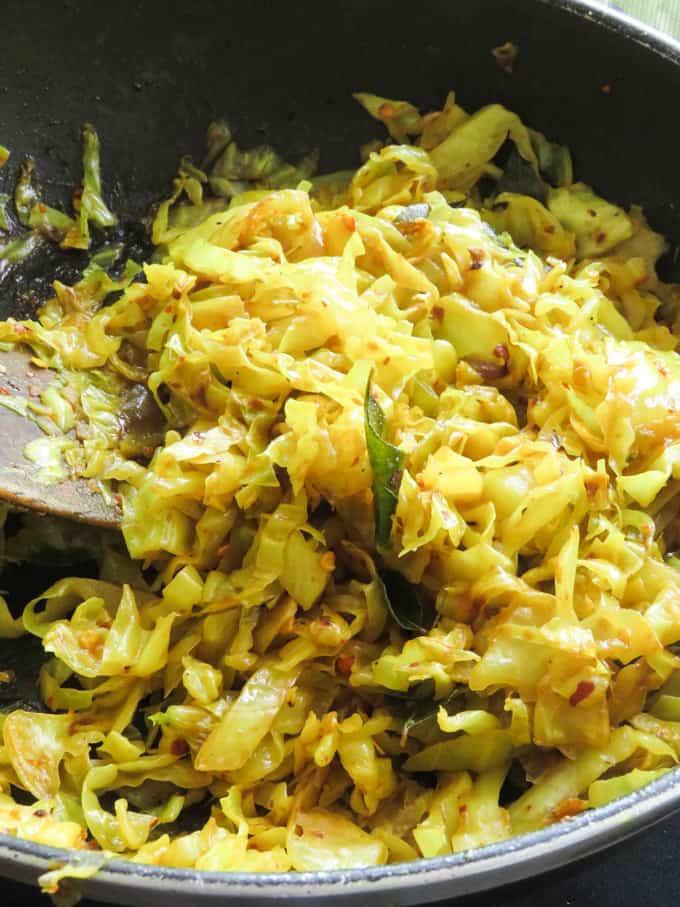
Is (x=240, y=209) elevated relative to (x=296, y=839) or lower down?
elevated

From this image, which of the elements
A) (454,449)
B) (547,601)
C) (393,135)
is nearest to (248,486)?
(454,449)

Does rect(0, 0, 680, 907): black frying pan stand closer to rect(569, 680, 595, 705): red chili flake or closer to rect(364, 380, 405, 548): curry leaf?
rect(364, 380, 405, 548): curry leaf

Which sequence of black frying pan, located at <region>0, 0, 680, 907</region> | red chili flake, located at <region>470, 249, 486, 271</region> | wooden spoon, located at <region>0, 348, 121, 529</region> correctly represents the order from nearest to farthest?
wooden spoon, located at <region>0, 348, 121, 529</region> → red chili flake, located at <region>470, 249, 486, 271</region> → black frying pan, located at <region>0, 0, 680, 907</region>

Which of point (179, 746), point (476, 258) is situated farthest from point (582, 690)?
point (476, 258)

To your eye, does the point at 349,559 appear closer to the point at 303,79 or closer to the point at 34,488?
the point at 34,488

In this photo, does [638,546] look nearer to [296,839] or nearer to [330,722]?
[330,722]

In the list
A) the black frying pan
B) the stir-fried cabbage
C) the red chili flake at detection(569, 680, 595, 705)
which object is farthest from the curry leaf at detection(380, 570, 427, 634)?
the black frying pan
